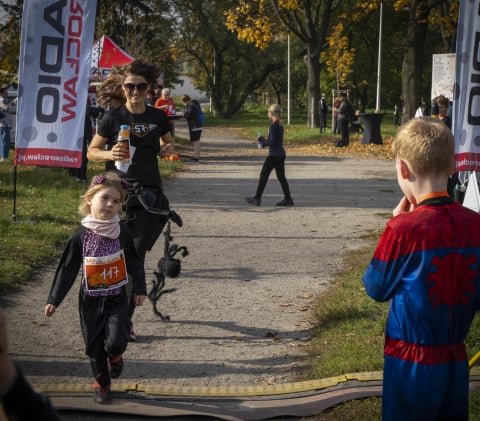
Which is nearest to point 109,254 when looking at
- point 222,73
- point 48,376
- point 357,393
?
point 48,376

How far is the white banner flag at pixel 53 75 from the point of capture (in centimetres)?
1120

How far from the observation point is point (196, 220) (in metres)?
13.6

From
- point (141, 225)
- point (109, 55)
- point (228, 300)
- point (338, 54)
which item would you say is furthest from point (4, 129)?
point (338, 54)

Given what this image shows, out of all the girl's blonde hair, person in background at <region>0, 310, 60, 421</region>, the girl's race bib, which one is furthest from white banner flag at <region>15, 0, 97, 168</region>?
person in background at <region>0, 310, 60, 421</region>

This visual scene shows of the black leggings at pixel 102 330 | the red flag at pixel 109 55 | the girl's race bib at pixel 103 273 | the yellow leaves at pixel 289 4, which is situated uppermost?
the yellow leaves at pixel 289 4

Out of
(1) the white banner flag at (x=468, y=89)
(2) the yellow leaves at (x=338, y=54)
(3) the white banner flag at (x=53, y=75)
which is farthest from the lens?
(2) the yellow leaves at (x=338, y=54)

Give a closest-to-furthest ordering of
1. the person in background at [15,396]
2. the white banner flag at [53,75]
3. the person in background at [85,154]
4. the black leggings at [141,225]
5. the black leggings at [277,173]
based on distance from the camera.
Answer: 1. the person in background at [15,396]
2. the black leggings at [141,225]
3. the white banner flag at [53,75]
4. the black leggings at [277,173]
5. the person in background at [85,154]

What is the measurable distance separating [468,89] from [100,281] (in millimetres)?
4514

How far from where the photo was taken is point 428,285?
11.1ft

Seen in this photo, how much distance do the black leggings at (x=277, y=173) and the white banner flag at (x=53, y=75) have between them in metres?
4.87

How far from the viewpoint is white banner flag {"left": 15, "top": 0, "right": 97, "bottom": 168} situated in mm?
11195

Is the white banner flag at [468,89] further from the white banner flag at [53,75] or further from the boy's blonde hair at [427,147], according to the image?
the boy's blonde hair at [427,147]

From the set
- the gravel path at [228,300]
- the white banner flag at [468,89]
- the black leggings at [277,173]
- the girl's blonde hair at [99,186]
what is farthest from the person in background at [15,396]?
the black leggings at [277,173]

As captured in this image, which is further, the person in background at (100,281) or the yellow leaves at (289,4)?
the yellow leaves at (289,4)
